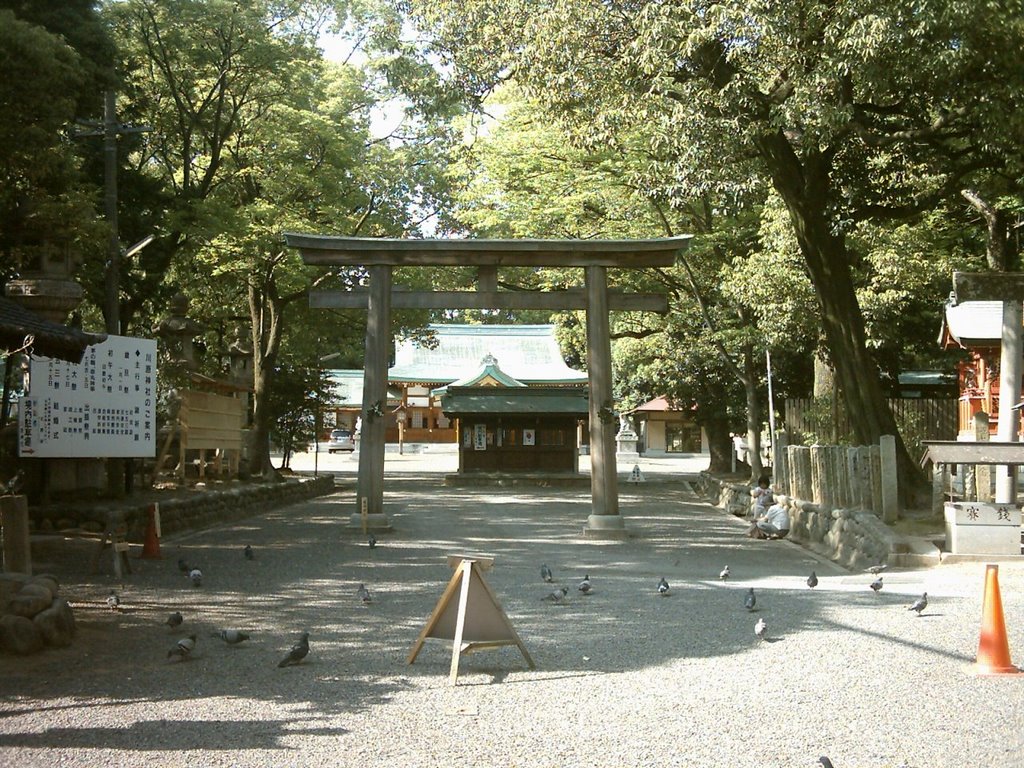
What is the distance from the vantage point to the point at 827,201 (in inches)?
736

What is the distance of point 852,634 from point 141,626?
20.0 feet

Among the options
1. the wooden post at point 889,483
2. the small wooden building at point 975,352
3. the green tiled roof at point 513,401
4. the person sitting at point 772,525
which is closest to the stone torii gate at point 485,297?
the person sitting at point 772,525

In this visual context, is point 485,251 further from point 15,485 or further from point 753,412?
point 753,412

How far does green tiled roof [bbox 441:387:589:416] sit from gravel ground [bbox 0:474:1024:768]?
23.2m

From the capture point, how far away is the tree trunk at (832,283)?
17.1m

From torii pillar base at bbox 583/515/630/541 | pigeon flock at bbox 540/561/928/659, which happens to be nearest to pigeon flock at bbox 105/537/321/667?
pigeon flock at bbox 540/561/928/659

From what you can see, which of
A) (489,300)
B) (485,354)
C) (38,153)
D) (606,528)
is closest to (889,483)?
(606,528)

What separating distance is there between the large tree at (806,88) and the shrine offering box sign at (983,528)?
3.72 meters

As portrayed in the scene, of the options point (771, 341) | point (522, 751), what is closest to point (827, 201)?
point (771, 341)

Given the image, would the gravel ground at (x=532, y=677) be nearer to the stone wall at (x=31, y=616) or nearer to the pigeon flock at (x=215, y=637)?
the pigeon flock at (x=215, y=637)

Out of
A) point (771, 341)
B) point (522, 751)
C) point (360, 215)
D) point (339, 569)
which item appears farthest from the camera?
point (360, 215)

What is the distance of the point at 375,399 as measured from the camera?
59.7 ft

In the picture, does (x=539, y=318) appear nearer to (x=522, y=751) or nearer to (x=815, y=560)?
(x=815, y=560)

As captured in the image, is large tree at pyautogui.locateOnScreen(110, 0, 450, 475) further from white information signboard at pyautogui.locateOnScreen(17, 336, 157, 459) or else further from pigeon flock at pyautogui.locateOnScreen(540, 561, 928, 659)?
pigeon flock at pyautogui.locateOnScreen(540, 561, 928, 659)
